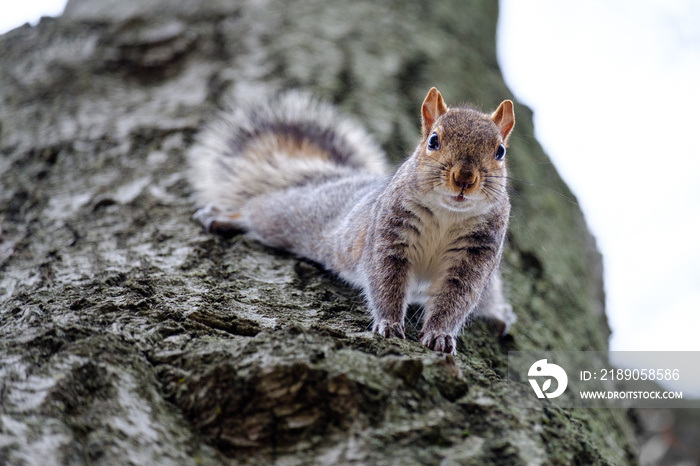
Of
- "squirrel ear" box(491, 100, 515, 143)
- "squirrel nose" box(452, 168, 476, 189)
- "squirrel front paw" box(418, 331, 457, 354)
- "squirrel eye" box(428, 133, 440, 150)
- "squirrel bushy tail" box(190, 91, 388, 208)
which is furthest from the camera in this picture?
"squirrel bushy tail" box(190, 91, 388, 208)

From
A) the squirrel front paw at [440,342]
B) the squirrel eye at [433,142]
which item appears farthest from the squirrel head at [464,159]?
the squirrel front paw at [440,342]

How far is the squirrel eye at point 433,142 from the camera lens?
1751mm

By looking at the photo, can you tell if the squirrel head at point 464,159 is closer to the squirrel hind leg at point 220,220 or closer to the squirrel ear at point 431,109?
the squirrel ear at point 431,109

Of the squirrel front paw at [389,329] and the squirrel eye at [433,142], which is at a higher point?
the squirrel eye at [433,142]

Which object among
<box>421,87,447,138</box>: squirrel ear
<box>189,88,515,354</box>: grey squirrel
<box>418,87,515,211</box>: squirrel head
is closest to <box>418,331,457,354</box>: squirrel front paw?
<box>189,88,515,354</box>: grey squirrel

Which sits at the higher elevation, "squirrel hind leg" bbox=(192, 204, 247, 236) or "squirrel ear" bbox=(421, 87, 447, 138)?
"squirrel ear" bbox=(421, 87, 447, 138)

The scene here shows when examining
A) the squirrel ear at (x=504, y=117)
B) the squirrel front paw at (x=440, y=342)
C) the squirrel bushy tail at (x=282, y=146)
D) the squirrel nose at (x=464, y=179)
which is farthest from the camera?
Answer: the squirrel bushy tail at (x=282, y=146)

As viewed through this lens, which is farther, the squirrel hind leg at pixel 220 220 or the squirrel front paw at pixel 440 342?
the squirrel hind leg at pixel 220 220

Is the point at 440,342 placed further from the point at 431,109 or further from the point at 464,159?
the point at 431,109

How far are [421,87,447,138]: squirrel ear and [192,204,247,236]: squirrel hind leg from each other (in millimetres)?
724

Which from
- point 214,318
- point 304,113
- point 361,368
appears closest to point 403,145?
point 304,113

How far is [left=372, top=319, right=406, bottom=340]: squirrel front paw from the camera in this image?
1444 mm

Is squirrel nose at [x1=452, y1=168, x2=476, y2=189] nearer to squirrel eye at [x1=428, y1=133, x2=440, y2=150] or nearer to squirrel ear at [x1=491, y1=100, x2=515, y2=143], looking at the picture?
squirrel eye at [x1=428, y1=133, x2=440, y2=150]

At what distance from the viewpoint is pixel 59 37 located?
3.09 meters
